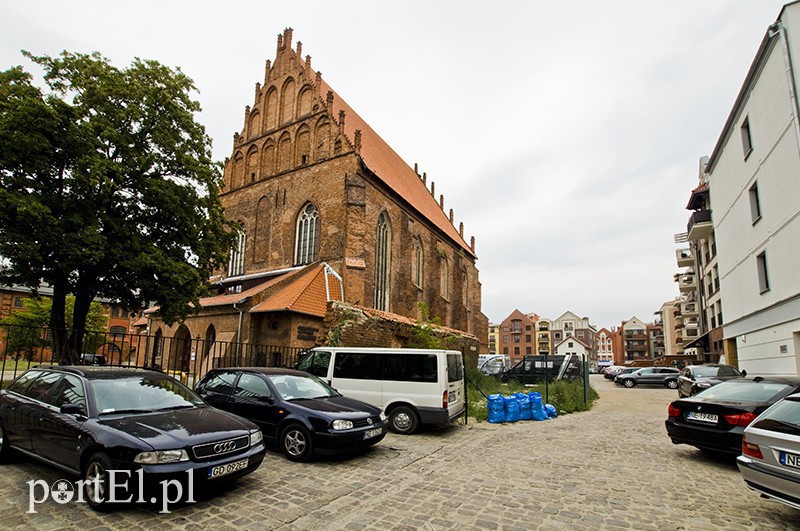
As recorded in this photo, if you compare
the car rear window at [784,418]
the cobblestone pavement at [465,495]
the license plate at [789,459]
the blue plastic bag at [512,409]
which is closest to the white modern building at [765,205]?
the blue plastic bag at [512,409]

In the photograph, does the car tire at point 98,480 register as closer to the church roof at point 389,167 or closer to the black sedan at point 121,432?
the black sedan at point 121,432

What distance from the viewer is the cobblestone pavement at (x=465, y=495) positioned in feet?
14.9

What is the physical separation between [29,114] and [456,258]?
28.2 meters

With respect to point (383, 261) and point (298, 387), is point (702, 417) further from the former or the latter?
point (383, 261)

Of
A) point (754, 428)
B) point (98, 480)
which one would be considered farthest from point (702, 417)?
point (98, 480)

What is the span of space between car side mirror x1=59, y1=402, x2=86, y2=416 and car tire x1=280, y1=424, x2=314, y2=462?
9.62 feet

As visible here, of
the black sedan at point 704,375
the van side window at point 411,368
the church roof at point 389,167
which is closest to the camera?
the van side window at point 411,368

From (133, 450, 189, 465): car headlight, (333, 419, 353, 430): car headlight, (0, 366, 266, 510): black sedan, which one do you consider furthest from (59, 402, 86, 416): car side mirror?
(333, 419, 353, 430): car headlight

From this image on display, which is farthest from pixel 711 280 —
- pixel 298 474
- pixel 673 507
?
pixel 298 474

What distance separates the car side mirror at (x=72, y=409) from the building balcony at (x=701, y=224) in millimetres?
37699

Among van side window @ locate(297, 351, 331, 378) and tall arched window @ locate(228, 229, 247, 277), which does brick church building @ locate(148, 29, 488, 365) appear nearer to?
tall arched window @ locate(228, 229, 247, 277)

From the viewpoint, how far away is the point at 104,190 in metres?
14.2

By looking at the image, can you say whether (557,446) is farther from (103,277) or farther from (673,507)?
(103,277)

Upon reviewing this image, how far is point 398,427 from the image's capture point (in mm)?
9820
